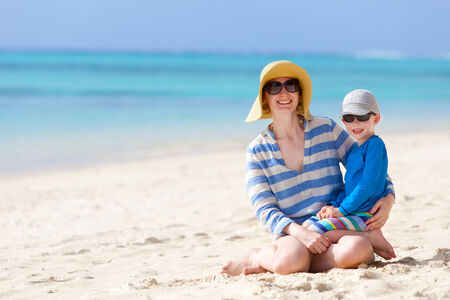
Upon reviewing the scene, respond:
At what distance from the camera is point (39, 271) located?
3830 mm

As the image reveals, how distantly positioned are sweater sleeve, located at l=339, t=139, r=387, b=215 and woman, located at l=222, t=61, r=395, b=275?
13cm

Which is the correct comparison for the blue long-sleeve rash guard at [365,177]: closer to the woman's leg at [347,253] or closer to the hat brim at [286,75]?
the woman's leg at [347,253]

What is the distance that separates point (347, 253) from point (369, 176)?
0.43 m

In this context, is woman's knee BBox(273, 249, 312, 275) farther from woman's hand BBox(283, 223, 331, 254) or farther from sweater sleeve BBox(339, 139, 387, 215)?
sweater sleeve BBox(339, 139, 387, 215)

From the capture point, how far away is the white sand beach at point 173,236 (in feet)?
9.53

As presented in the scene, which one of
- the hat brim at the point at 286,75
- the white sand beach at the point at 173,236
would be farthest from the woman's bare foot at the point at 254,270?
the hat brim at the point at 286,75

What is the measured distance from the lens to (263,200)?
3273 mm

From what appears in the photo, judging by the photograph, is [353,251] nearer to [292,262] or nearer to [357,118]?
[292,262]

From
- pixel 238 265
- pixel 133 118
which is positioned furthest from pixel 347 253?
pixel 133 118

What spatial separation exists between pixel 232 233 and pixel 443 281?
2143mm

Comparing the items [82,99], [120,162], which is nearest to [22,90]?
[82,99]

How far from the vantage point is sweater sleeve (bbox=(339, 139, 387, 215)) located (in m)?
3.04

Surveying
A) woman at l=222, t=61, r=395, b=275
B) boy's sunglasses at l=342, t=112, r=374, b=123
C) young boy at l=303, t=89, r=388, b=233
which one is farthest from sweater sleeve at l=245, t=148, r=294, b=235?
→ boy's sunglasses at l=342, t=112, r=374, b=123

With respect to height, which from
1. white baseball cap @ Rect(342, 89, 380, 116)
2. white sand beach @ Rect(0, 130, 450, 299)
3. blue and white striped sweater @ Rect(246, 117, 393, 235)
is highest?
white baseball cap @ Rect(342, 89, 380, 116)
